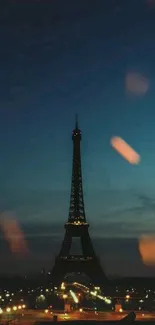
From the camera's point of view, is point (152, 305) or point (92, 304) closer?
point (92, 304)

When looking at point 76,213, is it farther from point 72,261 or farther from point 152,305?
point 152,305


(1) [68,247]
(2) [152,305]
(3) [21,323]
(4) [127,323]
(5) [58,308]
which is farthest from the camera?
(1) [68,247]

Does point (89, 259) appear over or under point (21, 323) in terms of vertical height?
over

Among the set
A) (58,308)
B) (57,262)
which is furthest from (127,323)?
(57,262)

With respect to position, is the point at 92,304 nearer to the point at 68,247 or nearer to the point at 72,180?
the point at 68,247

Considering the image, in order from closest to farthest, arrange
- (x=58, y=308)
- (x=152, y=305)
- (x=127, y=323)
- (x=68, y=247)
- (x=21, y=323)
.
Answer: (x=127, y=323) → (x=21, y=323) → (x=58, y=308) → (x=152, y=305) → (x=68, y=247)

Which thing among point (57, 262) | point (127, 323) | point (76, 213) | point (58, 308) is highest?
point (76, 213)
